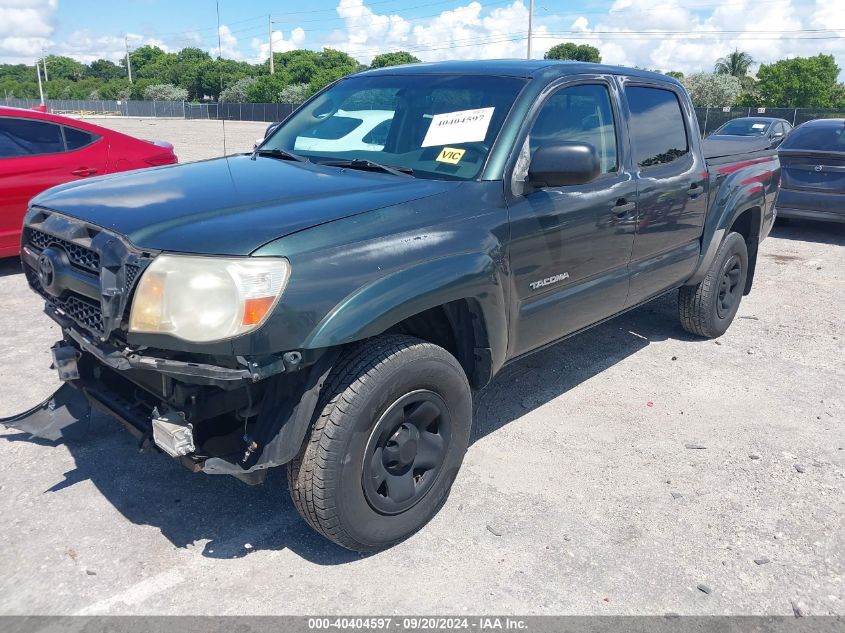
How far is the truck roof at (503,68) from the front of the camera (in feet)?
12.2

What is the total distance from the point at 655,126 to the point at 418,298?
2.57 m

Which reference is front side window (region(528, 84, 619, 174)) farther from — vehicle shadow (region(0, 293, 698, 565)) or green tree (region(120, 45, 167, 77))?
green tree (region(120, 45, 167, 77))

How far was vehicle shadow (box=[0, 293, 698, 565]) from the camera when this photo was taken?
9.97 feet

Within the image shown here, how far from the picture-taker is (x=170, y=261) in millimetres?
2432

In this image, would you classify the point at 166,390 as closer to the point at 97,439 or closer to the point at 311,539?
the point at 311,539

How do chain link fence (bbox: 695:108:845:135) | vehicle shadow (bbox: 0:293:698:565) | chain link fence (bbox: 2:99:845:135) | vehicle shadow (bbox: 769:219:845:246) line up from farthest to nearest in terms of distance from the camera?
chain link fence (bbox: 2:99:845:135) < chain link fence (bbox: 695:108:845:135) < vehicle shadow (bbox: 769:219:845:246) < vehicle shadow (bbox: 0:293:698:565)

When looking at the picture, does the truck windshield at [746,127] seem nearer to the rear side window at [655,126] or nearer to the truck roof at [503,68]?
the rear side window at [655,126]

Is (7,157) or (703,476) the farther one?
(7,157)

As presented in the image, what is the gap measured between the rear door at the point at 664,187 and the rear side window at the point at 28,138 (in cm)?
538

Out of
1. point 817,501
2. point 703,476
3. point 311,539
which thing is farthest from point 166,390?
point 817,501

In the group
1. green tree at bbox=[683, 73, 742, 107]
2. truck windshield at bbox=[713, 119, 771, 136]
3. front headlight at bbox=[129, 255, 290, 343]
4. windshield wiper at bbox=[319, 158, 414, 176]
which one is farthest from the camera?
green tree at bbox=[683, 73, 742, 107]

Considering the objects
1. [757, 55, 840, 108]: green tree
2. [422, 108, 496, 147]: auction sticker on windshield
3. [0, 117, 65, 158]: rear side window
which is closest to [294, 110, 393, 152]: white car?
[422, 108, 496, 147]: auction sticker on windshield

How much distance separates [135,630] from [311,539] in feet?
2.58

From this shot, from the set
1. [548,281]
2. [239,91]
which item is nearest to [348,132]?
[548,281]
